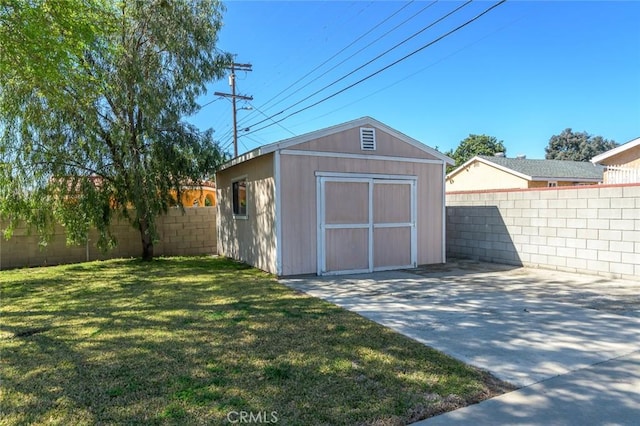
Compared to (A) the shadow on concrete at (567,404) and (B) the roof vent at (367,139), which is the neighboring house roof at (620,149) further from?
(A) the shadow on concrete at (567,404)

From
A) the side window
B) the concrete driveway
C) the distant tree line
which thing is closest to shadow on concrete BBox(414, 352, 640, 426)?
the concrete driveway

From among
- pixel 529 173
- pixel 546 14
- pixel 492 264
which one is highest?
pixel 546 14

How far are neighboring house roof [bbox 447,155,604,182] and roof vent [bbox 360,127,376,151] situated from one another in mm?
12135

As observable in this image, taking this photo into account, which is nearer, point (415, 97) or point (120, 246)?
point (120, 246)

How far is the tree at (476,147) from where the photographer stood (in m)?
37.6

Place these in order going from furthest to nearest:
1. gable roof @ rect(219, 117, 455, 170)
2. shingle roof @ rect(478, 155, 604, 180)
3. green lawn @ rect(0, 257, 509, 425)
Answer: shingle roof @ rect(478, 155, 604, 180) < gable roof @ rect(219, 117, 455, 170) < green lawn @ rect(0, 257, 509, 425)

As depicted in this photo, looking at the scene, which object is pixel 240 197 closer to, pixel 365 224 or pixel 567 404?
pixel 365 224

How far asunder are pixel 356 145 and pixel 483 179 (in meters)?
14.4

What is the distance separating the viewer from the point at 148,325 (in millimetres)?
4309

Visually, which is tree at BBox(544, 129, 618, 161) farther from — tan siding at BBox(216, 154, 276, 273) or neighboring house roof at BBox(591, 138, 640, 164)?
tan siding at BBox(216, 154, 276, 273)

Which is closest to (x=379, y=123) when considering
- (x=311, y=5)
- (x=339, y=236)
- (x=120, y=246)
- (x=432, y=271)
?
(x=339, y=236)

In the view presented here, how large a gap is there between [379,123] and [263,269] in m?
4.09

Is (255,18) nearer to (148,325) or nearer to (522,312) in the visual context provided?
(148,325)

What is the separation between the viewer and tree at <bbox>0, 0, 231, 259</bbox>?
319 inches
